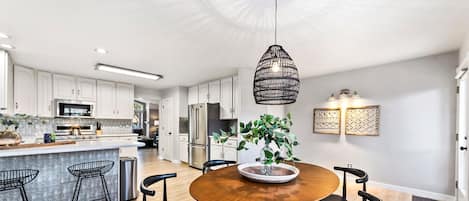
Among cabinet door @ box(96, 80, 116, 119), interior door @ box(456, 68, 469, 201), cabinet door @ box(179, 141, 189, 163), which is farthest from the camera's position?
cabinet door @ box(179, 141, 189, 163)

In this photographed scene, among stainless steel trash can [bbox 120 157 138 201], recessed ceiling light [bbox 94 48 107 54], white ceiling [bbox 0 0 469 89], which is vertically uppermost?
white ceiling [bbox 0 0 469 89]

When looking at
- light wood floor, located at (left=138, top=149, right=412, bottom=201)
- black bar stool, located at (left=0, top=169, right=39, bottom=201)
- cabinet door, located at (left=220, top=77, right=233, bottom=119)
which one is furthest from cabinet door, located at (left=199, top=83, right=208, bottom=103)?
black bar stool, located at (left=0, top=169, right=39, bottom=201)

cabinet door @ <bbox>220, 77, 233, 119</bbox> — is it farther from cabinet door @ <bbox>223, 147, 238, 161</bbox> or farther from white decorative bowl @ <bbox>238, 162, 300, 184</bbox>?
white decorative bowl @ <bbox>238, 162, 300, 184</bbox>

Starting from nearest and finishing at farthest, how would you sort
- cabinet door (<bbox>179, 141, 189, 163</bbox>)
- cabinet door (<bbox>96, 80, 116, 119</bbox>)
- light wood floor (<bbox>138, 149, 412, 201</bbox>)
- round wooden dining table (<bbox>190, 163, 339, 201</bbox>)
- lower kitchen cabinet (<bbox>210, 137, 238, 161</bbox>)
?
round wooden dining table (<bbox>190, 163, 339, 201</bbox>) → light wood floor (<bbox>138, 149, 412, 201</bbox>) → lower kitchen cabinet (<bbox>210, 137, 238, 161</bbox>) → cabinet door (<bbox>96, 80, 116, 119</bbox>) → cabinet door (<bbox>179, 141, 189, 163</bbox>)

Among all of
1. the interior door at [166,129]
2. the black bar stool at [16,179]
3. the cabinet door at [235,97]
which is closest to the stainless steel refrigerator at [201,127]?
the cabinet door at [235,97]

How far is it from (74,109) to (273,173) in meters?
5.14

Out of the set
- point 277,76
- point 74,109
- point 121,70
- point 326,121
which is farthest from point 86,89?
point 326,121

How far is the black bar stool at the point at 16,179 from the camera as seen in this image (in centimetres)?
225

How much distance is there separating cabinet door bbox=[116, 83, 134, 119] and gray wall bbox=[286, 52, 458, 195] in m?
5.02

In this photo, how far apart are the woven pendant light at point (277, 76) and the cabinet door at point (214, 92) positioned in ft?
10.8

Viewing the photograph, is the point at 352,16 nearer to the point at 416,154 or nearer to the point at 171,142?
the point at 416,154

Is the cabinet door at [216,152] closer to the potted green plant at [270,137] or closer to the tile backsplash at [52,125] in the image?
the tile backsplash at [52,125]

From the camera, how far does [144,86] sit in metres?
6.70

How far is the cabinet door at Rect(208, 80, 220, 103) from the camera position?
5380mm
